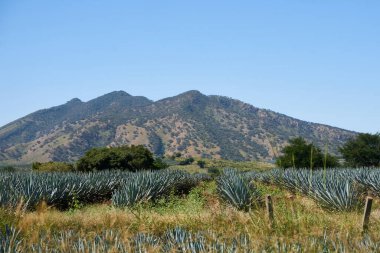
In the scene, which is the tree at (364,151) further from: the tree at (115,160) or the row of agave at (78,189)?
the row of agave at (78,189)

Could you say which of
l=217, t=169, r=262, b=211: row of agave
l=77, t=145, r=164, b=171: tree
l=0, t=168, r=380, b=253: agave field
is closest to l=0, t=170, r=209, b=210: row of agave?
l=0, t=168, r=380, b=253: agave field

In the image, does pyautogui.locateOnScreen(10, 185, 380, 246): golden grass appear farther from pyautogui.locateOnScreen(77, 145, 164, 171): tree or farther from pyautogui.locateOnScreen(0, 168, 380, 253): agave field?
pyautogui.locateOnScreen(77, 145, 164, 171): tree

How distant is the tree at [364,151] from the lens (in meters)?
50.5

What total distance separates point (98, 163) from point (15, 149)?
168 metres

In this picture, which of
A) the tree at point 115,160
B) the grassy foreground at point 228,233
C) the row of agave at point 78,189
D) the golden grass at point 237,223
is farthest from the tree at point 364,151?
the grassy foreground at point 228,233

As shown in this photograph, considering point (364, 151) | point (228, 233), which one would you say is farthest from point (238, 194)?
point (364, 151)

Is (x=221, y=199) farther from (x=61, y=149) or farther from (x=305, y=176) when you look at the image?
(x=61, y=149)

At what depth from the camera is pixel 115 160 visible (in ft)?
145

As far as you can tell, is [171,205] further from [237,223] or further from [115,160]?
[115,160]

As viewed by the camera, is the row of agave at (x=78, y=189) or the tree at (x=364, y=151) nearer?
the row of agave at (x=78, y=189)

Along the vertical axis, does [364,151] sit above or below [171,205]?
above

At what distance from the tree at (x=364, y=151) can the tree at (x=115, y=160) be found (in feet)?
76.9

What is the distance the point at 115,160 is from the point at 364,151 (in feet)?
92.4

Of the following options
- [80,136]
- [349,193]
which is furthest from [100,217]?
[80,136]
